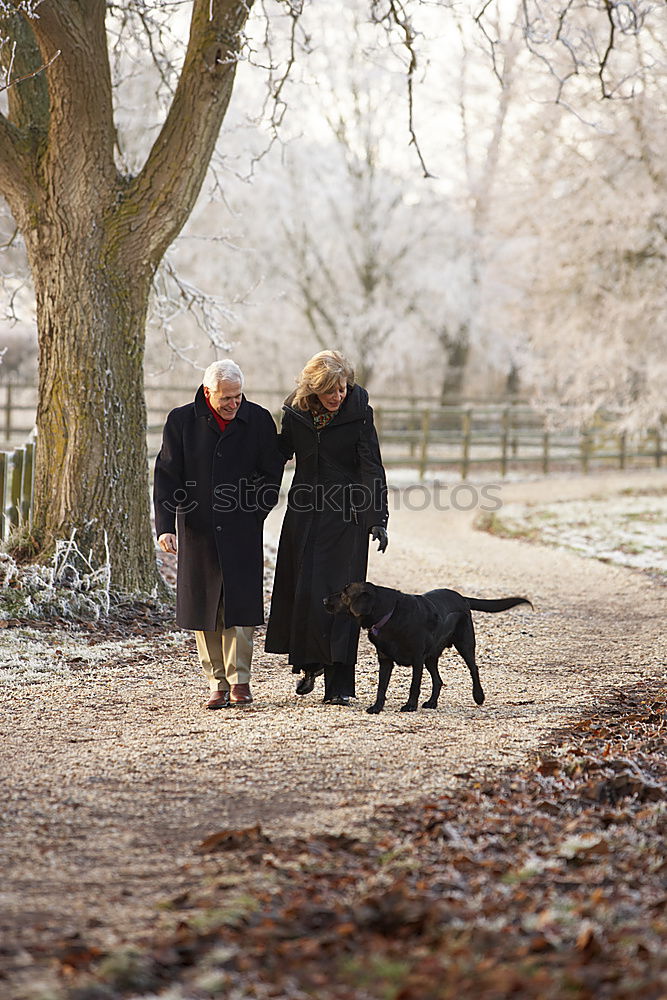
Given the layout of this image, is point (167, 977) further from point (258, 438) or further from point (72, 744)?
point (258, 438)

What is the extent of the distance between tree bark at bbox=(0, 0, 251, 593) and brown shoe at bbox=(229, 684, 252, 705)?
2557mm

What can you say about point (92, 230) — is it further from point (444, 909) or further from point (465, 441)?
point (465, 441)

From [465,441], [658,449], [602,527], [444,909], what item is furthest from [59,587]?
[658,449]

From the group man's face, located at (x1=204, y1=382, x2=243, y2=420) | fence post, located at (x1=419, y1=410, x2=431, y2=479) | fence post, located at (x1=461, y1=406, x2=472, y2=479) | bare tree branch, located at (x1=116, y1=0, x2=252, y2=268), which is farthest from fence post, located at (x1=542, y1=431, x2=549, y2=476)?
man's face, located at (x1=204, y1=382, x2=243, y2=420)

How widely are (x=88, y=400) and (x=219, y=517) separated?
2.56 metres

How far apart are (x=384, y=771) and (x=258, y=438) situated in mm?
2114

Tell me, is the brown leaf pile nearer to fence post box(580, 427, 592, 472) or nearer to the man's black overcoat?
the man's black overcoat

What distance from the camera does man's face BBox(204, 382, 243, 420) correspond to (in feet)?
18.7

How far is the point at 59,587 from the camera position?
7852 millimetres

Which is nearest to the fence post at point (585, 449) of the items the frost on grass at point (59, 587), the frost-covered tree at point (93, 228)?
the frost-covered tree at point (93, 228)

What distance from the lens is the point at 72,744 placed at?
501 cm

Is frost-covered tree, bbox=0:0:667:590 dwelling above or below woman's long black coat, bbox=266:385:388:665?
above

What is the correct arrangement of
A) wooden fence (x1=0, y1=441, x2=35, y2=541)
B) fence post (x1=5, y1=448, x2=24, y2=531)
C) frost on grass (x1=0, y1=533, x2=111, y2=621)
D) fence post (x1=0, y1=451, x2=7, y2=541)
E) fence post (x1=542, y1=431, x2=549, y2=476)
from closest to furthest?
frost on grass (x1=0, y1=533, x2=111, y2=621) < fence post (x1=0, y1=451, x2=7, y2=541) < wooden fence (x1=0, y1=441, x2=35, y2=541) < fence post (x1=5, y1=448, x2=24, y2=531) < fence post (x1=542, y1=431, x2=549, y2=476)

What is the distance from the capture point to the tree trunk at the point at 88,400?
7.93 m
